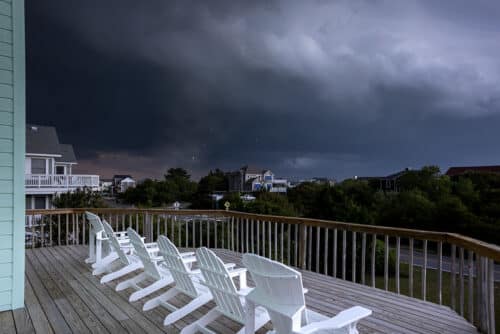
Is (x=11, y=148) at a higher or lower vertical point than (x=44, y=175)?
higher

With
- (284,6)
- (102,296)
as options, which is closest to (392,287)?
(284,6)

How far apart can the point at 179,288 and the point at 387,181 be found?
127 feet

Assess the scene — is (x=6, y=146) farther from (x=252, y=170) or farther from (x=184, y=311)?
(x=252, y=170)

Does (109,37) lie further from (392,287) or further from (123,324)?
(392,287)

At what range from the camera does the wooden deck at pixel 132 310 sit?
9.86ft

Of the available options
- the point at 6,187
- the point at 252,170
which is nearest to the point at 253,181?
the point at 252,170

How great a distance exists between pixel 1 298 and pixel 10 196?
1116mm

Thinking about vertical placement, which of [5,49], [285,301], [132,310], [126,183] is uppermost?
[5,49]

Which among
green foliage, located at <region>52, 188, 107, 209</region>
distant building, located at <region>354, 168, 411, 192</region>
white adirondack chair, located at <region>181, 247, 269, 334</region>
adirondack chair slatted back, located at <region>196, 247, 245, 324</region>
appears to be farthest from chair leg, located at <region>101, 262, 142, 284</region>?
distant building, located at <region>354, 168, 411, 192</region>

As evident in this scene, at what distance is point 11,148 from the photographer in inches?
135

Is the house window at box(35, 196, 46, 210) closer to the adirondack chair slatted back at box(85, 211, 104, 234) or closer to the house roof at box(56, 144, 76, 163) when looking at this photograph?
the house roof at box(56, 144, 76, 163)

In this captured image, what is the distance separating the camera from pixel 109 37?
407 inches

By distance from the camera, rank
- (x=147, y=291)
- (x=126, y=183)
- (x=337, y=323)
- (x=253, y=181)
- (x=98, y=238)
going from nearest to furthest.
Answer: (x=337, y=323), (x=147, y=291), (x=98, y=238), (x=126, y=183), (x=253, y=181)

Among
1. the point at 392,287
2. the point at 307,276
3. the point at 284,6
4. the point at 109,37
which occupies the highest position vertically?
the point at 284,6
